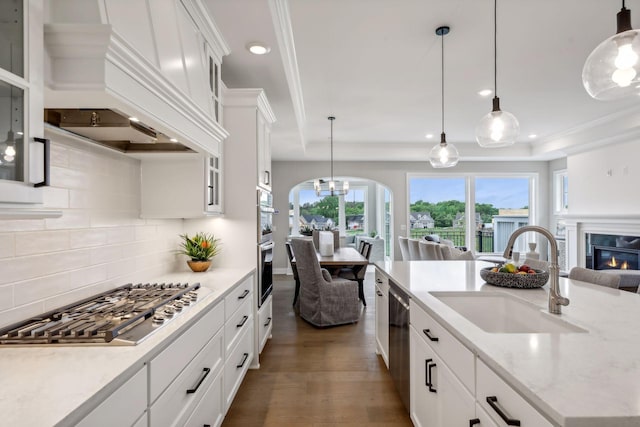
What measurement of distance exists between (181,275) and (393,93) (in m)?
3.21

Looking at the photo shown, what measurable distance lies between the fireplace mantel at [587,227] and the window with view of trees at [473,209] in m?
1.41

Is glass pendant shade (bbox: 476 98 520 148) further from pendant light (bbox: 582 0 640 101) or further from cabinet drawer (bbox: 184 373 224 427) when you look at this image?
cabinet drawer (bbox: 184 373 224 427)

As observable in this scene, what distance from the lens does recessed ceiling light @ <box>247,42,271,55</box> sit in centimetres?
239

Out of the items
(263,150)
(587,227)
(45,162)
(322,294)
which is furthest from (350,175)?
(45,162)

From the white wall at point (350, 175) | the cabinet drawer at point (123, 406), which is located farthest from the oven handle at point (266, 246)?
the white wall at point (350, 175)

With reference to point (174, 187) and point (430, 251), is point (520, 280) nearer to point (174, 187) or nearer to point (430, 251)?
point (174, 187)

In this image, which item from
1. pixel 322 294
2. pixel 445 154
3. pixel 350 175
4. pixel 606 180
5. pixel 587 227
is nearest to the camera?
pixel 445 154

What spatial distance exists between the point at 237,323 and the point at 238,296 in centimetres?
18

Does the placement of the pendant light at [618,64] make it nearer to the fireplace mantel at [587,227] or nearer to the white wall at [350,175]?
the fireplace mantel at [587,227]

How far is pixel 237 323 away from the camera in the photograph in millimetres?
2234

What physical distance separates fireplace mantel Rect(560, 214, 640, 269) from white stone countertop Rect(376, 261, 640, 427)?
15.1 ft

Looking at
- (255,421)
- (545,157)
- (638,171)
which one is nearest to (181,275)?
(255,421)

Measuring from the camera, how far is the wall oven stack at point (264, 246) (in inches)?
113

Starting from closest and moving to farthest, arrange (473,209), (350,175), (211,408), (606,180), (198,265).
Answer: (211,408)
(198,265)
(606,180)
(350,175)
(473,209)
